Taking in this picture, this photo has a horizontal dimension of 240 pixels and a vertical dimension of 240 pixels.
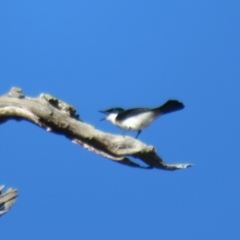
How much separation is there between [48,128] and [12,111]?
15cm

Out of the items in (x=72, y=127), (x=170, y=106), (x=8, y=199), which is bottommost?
(x=8, y=199)

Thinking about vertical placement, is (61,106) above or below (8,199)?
above

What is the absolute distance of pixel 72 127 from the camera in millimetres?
1587

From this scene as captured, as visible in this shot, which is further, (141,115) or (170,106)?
(141,115)

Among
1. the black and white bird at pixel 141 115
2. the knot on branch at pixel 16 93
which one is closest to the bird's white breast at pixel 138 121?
the black and white bird at pixel 141 115

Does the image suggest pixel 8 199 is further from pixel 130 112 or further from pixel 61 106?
pixel 130 112

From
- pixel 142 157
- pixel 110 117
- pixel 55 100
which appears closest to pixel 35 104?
pixel 55 100

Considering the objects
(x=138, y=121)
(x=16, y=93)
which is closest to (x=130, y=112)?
(x=138, y=121)

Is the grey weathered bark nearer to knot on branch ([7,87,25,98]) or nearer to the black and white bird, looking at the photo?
knot on branch ([7,87,25,98])

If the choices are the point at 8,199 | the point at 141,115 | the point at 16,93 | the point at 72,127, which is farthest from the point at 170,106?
the point at 8,199

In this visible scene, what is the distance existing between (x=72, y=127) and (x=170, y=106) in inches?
13.3

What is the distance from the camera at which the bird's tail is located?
1585 mm

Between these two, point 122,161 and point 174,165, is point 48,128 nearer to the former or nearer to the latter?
point 122,161

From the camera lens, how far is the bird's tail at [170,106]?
5.20 ft
